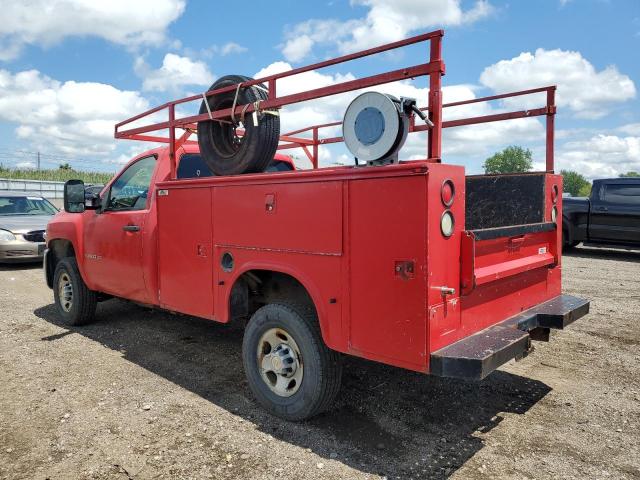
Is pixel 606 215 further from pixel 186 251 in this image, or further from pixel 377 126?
pixel 186 251

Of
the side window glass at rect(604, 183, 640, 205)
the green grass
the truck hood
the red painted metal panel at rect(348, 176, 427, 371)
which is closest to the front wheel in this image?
the red painted metal panel at rect(348, 176, 427, 371)

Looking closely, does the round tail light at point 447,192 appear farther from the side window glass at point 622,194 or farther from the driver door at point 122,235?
the side window glass at point 622,194

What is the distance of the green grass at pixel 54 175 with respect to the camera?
3619 centimetres

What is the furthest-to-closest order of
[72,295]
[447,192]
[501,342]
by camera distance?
[72,295] → [501,342] → [447,192]

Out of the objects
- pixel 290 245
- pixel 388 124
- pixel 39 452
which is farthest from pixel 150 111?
pixel 39 452

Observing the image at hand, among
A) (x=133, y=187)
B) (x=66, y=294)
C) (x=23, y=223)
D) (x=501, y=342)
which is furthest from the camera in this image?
(x=23, y=223)

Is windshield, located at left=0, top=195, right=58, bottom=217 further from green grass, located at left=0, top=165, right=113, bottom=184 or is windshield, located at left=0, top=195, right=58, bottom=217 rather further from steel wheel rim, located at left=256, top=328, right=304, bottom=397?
green grass, located at left=0, top=165, right=113, bottom=184

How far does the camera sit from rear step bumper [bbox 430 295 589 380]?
2.74 meters

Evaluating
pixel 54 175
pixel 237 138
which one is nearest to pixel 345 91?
pixel 237 138

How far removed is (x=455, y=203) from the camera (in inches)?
115

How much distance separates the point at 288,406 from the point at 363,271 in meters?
1.18

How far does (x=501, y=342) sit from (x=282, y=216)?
1.60 m

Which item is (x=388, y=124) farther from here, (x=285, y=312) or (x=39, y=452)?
(x=39, y=452)

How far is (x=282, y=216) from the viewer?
136 inches
